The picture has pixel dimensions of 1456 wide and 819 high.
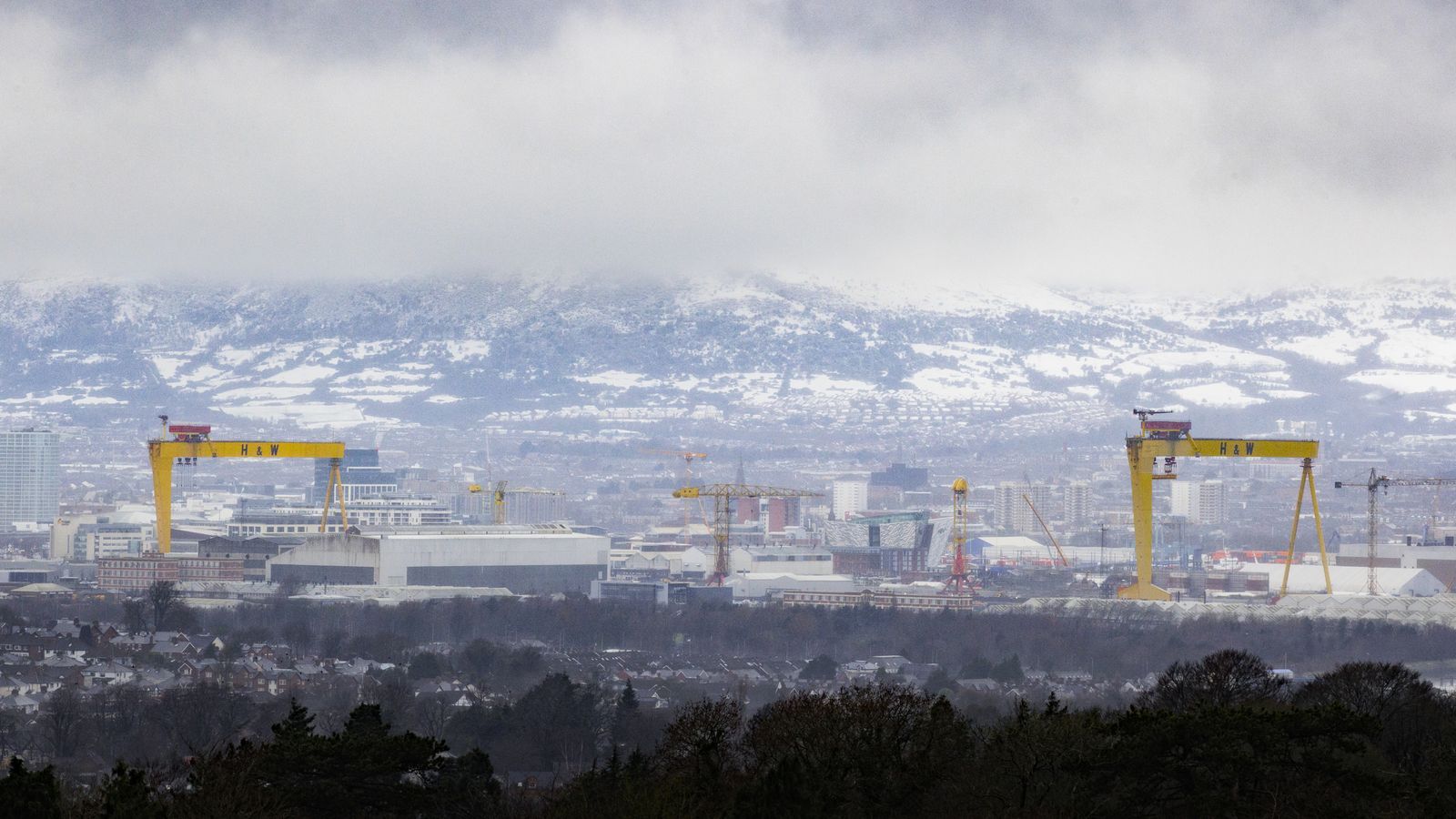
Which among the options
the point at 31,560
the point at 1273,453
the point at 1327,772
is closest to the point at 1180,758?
the point at 1327,772

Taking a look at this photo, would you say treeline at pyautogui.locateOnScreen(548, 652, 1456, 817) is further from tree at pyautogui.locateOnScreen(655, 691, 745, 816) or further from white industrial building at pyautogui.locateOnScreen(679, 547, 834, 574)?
white industrial building at pyautogui.locateOnScreen(679, 547, 834, 574)

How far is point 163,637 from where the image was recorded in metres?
76.4

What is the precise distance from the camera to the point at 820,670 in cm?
7681

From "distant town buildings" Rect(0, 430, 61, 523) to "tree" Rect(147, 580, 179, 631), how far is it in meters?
105

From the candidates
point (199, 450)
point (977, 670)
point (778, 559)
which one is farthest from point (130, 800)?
point (778, 559)

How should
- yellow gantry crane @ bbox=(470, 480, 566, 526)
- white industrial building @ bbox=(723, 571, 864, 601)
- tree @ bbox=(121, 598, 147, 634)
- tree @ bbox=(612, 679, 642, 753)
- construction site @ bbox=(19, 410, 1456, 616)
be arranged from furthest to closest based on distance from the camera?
1. yellow gantry crane @ bbox=(470, 480, 566, 526)
2. white industrial building @ bbox=(723, 571, 864, 601)
3. construction site @ bbox=(19, 410, 1456, 616)
4. tree @ bbox=(121, 598, 147, 634)
5. tree @ bbox=(612, 679, 642, 753)

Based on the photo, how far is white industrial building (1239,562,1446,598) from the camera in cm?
11712

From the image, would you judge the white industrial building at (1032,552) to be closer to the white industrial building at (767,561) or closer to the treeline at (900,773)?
the white industrial building at (767,561)

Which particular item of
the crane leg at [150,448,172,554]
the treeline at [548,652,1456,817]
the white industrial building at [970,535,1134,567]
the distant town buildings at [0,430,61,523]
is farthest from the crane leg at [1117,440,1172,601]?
the distant town buildings at [0,430,61,523]

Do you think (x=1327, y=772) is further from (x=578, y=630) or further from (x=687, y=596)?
(x=687, y=596)

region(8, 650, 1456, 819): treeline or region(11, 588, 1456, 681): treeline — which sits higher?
region(11, 588, 1456, 681): treeline

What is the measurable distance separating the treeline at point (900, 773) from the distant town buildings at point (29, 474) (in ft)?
551

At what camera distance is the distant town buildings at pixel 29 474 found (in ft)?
633

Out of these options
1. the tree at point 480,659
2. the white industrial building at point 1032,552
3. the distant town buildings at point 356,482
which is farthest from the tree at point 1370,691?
the distant town buildings at point 356,482
